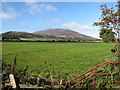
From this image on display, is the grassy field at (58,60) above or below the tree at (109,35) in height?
below

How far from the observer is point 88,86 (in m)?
3.27

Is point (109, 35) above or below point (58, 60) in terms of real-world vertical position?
above

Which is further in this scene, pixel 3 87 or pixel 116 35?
pixel 116 35

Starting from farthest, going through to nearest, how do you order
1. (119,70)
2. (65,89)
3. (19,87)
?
(119,70) < (19,87) < (65,89)

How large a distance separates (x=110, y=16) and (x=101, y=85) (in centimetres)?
151

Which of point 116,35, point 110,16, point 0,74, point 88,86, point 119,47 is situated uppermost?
point 110,16

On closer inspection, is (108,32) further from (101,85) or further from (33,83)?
(33,83)

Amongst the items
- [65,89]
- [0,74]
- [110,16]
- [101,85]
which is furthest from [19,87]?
[110,16]

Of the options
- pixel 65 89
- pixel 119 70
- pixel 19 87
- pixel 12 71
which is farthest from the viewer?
pixel 12 71

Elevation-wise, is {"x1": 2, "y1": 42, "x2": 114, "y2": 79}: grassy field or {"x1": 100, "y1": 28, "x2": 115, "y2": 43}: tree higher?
{"x1": 100, "y1": 28, "x2": 115, "y2": 43}: tree

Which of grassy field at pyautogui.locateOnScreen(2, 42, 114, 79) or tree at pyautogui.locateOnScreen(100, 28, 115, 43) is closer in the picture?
tree at pyautogui.locateOnScreen(100, 28, 115, 43)

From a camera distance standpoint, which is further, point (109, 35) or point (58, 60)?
point (58, 60)

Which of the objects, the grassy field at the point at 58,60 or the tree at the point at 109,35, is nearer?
the tree at the point at 109,35

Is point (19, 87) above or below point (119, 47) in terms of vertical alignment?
below
